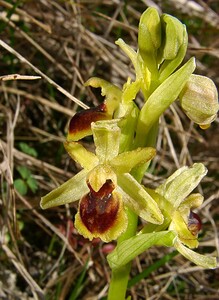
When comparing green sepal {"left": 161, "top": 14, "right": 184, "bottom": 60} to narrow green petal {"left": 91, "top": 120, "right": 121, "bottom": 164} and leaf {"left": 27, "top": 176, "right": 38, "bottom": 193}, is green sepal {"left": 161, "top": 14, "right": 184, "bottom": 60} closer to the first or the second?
narrow green petal {"left": 91, "top": 120, "right": 121, "bottom": 164}

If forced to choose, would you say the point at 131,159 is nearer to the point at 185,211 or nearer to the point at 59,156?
the point at 185,211

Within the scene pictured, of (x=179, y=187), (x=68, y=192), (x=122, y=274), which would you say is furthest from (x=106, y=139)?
(x=122, y=274)

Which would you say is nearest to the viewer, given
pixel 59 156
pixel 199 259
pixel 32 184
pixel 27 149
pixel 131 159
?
pixel 131 159

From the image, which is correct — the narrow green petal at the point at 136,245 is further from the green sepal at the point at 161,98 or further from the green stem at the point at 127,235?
the green sepal at the point at 161,98

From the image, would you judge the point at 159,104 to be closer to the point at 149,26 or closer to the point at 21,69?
the point at 149,26

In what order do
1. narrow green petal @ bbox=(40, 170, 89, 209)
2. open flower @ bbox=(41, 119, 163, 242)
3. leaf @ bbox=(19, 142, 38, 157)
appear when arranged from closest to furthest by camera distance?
open flower @ bbox=(41, 119, 163, 242) → narrow green petal @ bbox=(40, 170, 89, 209) → leaf @ bbox=(19, 142, 38, 157)

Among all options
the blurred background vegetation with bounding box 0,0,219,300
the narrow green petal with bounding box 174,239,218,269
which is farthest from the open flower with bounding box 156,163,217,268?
the blurred background vegetation with bounding box 0,0,219,300

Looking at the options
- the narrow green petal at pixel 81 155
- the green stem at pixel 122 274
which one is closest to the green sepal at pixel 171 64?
the narrow green petal at pixel 81 155
